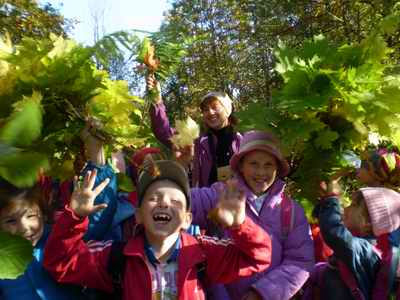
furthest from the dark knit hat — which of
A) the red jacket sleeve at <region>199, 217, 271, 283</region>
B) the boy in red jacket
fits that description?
the red jacket sleeve at <region>199, 217, 271, 283</region>

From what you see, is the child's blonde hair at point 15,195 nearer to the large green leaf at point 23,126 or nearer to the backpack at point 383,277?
the large green leaf at point 23,126

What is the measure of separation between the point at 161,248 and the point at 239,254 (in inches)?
15.1

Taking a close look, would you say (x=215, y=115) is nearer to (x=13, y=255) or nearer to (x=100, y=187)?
(x=100, y=187)

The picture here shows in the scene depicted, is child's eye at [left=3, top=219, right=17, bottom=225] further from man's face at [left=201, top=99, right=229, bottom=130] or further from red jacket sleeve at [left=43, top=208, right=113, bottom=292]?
man's face at [left=201, top=99, right=229, bottom=130]

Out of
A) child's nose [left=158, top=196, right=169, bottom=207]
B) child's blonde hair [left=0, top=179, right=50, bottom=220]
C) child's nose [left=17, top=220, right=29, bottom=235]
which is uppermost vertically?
child's blonde hair [left=0, top=179, right=50, bottom=220]

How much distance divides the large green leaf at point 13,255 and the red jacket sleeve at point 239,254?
93 centimetres

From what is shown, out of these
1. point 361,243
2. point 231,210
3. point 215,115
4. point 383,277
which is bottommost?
point 383,277

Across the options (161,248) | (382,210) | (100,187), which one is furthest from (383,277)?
(100,187)

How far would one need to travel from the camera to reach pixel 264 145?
3.05 m

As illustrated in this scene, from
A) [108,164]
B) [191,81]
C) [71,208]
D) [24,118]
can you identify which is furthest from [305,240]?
[191,81]

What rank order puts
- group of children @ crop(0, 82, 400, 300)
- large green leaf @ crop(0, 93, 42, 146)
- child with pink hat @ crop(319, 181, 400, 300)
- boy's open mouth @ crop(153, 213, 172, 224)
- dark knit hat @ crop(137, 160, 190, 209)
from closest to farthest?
1. large green leaf @ crop(0, 93, 42, 146)
2. group of children @ crop(0, 82, 400, 300)
3. boy's open mouth @ crop(153, 213, 172, 224)
4. dark knit hat @ crop(137, 160, 190, 209)
5. child with pink hat @ crop(319, 181, 400, 300)

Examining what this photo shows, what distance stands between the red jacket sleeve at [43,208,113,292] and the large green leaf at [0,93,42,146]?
485 mm

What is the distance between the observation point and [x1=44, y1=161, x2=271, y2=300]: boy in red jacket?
232 centimetres

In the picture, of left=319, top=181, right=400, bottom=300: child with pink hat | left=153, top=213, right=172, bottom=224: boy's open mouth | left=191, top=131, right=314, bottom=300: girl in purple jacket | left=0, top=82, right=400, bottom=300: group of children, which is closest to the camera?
left=0, top=82, right=400, bottom=300: group of children
